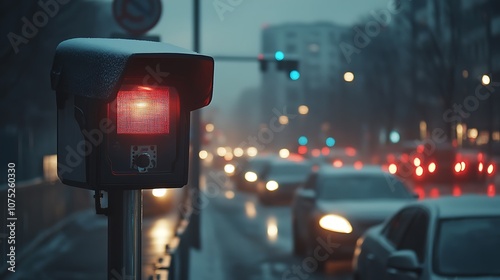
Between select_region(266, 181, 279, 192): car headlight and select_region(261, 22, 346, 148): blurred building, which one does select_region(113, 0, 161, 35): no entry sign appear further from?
select_region(261, 22, 346, 148): blurred building

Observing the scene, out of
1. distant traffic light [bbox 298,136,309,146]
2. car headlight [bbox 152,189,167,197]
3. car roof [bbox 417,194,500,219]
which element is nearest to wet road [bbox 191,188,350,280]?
car headlight [bbox 152,189,167,197]

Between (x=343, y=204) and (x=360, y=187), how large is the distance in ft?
3.36

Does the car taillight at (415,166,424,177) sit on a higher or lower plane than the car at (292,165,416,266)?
lower

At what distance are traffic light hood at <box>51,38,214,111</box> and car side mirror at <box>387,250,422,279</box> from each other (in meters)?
3.21

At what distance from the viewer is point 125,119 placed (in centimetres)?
430

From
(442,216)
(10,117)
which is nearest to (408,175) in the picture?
(10,117)

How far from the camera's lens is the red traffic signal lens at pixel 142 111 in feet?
14.1

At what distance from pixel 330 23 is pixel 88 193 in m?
111

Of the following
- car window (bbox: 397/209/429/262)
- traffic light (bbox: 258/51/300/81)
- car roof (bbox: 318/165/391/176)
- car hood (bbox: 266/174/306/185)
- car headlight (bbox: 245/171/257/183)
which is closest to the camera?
car window (bbox: 397/209/429/262)
